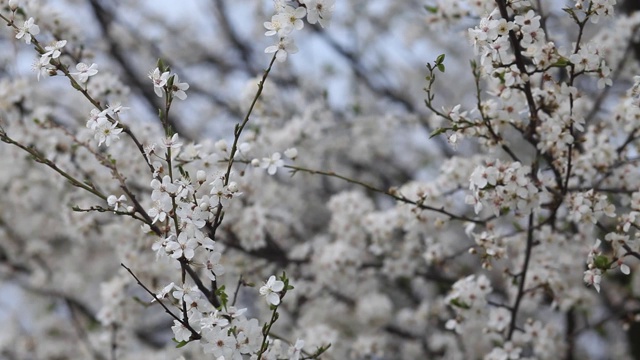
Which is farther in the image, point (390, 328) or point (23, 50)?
point (23, 50)

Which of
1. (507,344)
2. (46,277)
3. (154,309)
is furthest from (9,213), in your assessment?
(507,344)

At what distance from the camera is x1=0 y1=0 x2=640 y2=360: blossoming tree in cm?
271

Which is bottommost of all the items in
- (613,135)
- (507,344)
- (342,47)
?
(507,344)

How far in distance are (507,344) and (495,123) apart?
109cm

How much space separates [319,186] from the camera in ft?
22.0

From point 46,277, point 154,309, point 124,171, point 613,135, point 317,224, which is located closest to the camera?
point 613,135

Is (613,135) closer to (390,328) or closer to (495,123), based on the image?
(495,123)

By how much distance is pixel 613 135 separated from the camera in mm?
3727

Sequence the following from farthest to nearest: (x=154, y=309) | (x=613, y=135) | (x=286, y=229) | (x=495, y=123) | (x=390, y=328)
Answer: (x=154, y=309), (x=390, y=328), (x=286, y=229), (x=613, y=135), (x=495, y=123)

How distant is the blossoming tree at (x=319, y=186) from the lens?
271 centimetres

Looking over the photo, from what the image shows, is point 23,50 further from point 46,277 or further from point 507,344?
point 507,344

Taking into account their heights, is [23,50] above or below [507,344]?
above

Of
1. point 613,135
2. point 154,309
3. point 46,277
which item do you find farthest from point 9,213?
point 613,135

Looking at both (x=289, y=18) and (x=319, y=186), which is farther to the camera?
(x=319, y=186)
